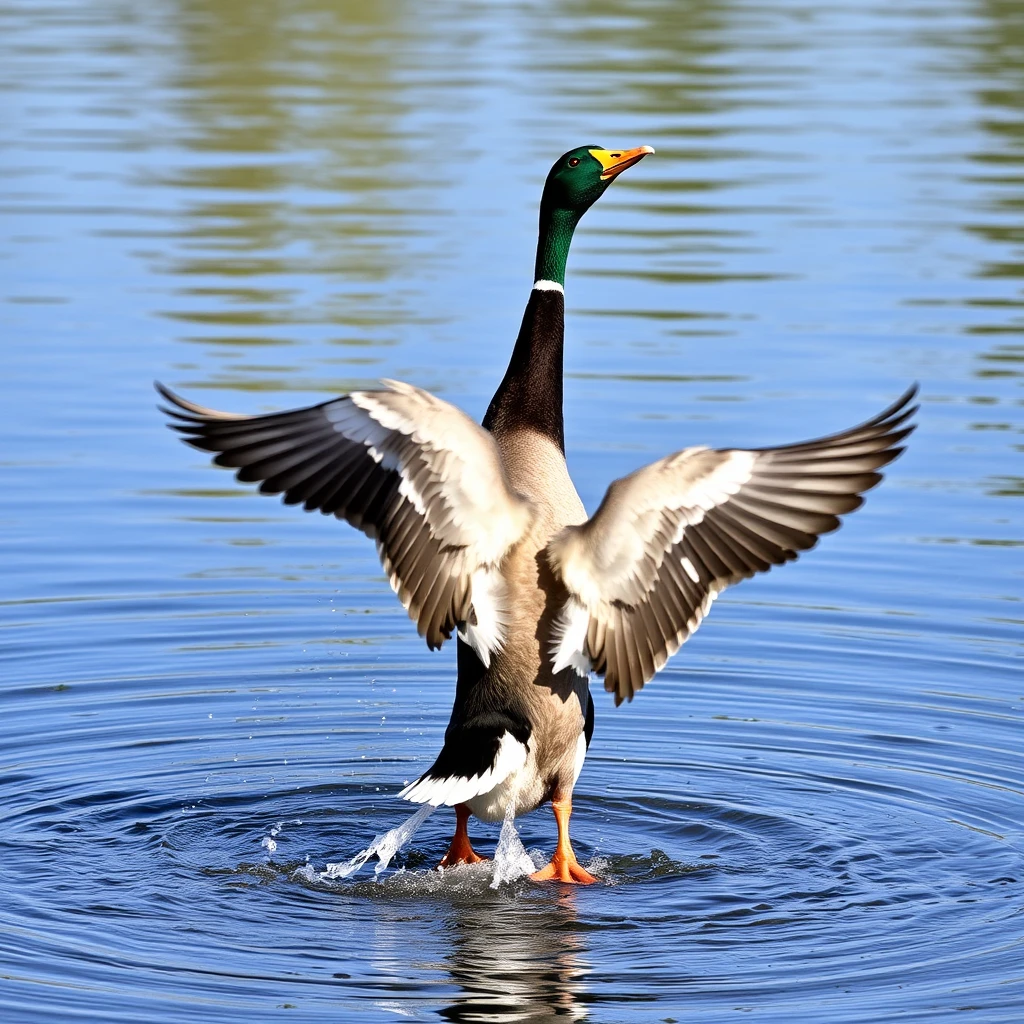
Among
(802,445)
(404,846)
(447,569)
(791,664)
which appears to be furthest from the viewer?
(791,664)

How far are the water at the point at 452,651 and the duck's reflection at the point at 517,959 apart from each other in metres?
0.02

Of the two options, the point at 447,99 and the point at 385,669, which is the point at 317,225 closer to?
the point at 447,99

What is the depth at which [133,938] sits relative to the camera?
24.9ft

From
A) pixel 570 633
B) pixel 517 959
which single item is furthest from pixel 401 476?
pixel 517 959

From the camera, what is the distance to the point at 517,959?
7.56m

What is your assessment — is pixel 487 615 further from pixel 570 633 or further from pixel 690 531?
pixel 690 531

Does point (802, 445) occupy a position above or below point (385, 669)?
above

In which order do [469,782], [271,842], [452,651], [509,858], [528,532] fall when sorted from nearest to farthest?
[528,532] → [469,782] → [509,858] → [271,842] → [452,651]

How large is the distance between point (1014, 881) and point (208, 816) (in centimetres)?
345

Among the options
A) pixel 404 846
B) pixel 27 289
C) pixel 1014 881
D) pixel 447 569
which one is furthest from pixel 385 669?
pixel 27 289

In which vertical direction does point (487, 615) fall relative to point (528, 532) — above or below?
below

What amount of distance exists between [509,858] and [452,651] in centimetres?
356

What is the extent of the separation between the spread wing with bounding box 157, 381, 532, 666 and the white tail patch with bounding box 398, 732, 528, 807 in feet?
2.12

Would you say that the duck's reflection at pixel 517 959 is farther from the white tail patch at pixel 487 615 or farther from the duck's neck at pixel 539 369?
the duck's neck at pixel 539 369
